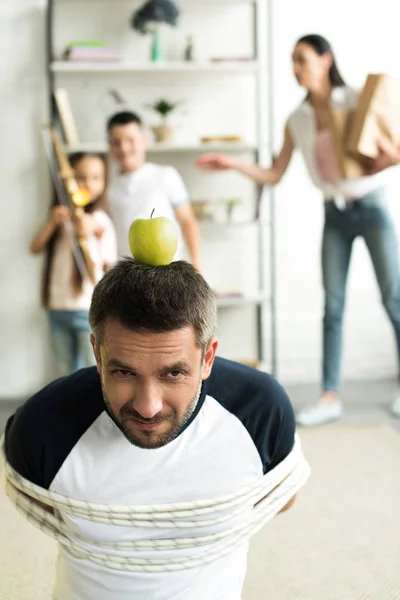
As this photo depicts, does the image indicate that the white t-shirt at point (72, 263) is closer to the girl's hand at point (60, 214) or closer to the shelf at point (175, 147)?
the girl's hand at point (60, 214)

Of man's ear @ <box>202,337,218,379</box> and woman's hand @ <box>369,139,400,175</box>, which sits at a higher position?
man's ear @ <box>202,337,218,379</box>

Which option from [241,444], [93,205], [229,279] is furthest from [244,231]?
[241,444]

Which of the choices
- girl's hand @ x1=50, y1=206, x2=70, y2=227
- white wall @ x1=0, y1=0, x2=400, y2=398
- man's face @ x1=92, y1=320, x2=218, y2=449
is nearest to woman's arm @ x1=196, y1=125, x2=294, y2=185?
girl's hand @ x1=50, y1=206, x2=70, y2=227

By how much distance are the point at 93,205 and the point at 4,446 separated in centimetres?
196

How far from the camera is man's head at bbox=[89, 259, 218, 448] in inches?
35.0

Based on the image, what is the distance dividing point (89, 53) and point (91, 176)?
0.67 metres

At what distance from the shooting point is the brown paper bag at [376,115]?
248 centimetres

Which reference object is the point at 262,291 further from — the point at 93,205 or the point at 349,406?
the point at 93,205

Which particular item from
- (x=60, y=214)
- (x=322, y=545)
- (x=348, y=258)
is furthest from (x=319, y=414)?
(x=60, y=214)

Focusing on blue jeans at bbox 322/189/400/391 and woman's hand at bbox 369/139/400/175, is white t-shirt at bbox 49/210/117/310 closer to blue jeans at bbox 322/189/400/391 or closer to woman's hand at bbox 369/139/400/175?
blue jeans at bbox 322/189/400/391

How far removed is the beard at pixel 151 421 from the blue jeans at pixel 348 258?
196 cm

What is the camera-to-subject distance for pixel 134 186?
113 inches

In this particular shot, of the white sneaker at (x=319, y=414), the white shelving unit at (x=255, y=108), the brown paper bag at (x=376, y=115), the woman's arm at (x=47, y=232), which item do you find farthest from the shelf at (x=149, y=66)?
the white sneaker at (x=319, y=414)

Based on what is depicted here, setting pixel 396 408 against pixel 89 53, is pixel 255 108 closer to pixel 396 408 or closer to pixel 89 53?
pixel 89 53
